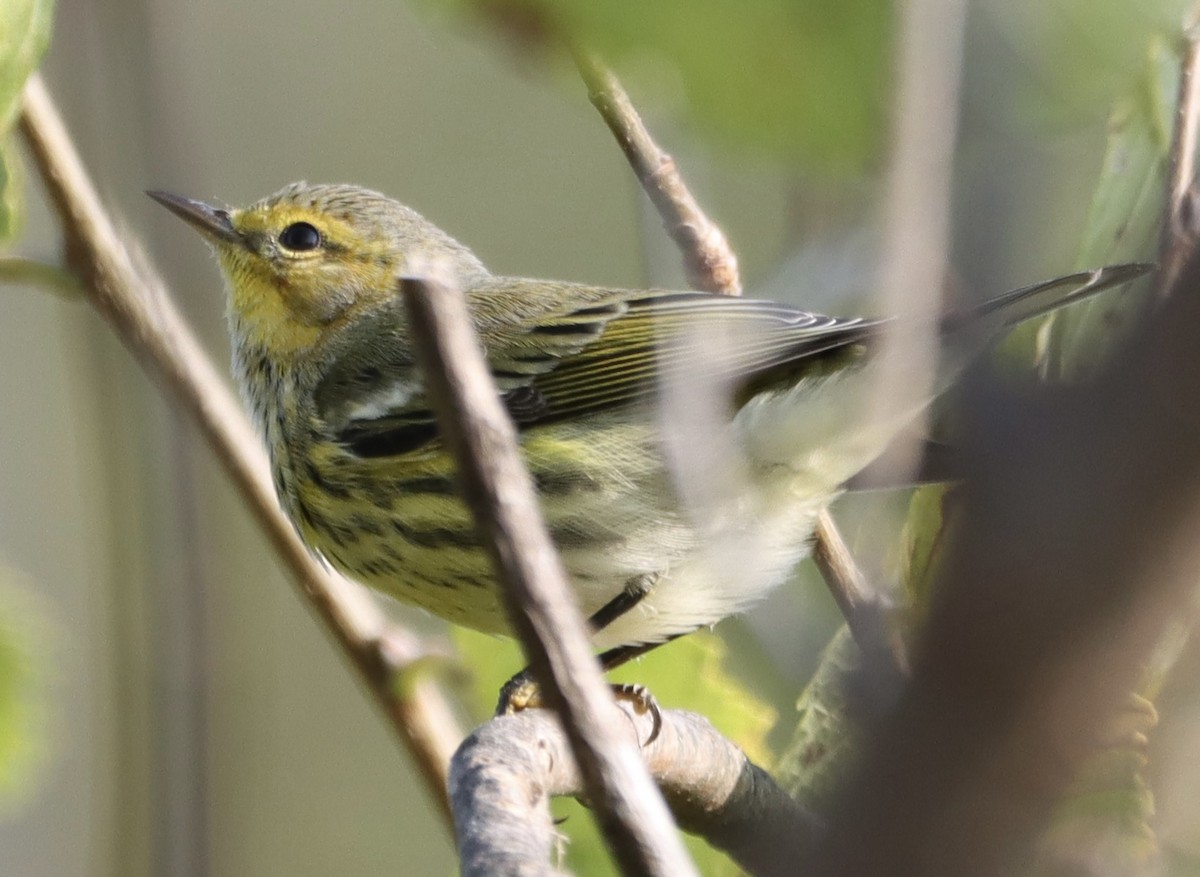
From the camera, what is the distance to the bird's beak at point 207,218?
3284 millimetres

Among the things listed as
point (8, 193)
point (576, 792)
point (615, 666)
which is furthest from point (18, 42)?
point (615, 666)

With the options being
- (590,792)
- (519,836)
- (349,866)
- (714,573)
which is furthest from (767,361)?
(349,866)

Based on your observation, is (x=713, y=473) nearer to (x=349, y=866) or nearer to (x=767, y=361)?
(x=767, y=361)

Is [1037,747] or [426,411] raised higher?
[426,411]

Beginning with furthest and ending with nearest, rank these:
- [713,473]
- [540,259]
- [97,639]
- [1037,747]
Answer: [540,259] → [97,639] → [713,473] → [1037,747]

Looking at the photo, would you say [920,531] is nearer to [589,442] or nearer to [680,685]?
[680,685]

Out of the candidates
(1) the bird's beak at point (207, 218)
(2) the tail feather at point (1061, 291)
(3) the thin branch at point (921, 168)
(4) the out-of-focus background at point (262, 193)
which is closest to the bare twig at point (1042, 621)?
(4) the out-of-focus background at point (262, 193)

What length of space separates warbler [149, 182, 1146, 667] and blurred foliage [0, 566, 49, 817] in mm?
704

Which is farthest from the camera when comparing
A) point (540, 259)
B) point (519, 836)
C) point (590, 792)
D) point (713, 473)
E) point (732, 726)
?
point (540, 259)

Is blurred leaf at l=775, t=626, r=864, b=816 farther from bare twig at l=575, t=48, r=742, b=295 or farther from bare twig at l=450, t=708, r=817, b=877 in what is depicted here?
bare twig at l=575, t=48, r=742, b=295

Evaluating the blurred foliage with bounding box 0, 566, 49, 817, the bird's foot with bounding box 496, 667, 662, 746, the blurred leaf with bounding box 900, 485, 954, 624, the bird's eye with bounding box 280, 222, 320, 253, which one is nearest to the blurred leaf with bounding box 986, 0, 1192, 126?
the blurred leaf with bounding box 900, 485, 954, 624

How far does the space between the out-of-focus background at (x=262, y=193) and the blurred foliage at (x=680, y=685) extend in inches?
1.9

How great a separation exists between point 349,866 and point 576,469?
427 cm

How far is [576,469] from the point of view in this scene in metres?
2.76
